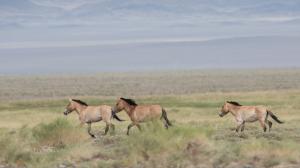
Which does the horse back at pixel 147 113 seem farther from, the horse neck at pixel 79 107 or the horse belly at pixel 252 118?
Result: the horse belly at pixel 252 118

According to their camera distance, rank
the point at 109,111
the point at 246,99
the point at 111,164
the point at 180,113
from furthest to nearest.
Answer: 1. the point at 246,99
2. the point at 180,113
3. the point at 109,111
4. the point at 111,164

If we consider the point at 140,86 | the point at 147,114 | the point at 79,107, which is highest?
the point at 140,86

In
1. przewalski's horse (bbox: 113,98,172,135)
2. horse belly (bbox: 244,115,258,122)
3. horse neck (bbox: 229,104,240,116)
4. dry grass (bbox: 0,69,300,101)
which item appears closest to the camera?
przewalski's horse (bbox: 113,98,172,135)

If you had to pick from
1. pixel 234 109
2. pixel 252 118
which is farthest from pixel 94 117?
pixel 252 118

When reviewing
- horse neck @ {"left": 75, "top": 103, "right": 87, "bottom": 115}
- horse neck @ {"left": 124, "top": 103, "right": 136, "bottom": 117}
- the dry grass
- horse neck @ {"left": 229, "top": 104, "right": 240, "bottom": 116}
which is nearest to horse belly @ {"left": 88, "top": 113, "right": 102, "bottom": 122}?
horse neck @ {"left": 75, "top": 103, "right": 87, "bottom": 115}

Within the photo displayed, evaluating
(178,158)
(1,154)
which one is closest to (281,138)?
(178,158)

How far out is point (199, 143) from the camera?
18.4 meters

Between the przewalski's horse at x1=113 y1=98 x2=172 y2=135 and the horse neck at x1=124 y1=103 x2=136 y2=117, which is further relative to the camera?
the horse neck at x1=124 y1=103 x2=136 y2=117

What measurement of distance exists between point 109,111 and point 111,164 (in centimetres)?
577

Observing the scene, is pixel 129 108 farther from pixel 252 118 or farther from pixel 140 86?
pixel 140 86

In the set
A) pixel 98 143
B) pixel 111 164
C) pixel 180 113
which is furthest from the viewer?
pixel 180 113

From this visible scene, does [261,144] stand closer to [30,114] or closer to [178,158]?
[178,158]

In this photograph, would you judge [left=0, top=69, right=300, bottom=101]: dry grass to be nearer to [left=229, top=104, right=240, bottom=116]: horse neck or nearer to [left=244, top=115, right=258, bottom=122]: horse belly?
[left=229, top=104, right=240, bottom=116]: horse neck

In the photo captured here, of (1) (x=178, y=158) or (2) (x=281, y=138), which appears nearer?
(1) (x=178, y=158)
